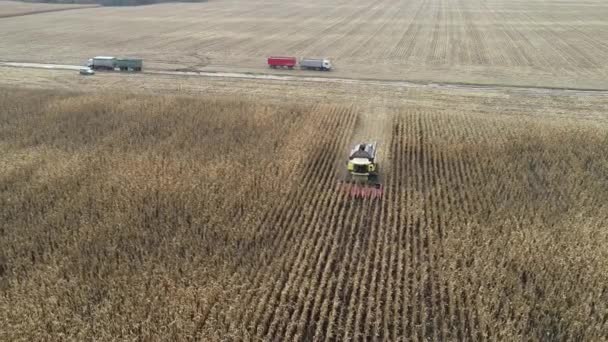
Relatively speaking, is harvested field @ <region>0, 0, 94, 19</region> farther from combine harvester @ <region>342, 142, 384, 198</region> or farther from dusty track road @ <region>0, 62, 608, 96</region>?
combine harvester @ <region>342, 142, 384, 198</region>

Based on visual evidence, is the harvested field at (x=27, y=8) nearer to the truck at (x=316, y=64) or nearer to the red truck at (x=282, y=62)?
the red truck at (x=282, y=62)

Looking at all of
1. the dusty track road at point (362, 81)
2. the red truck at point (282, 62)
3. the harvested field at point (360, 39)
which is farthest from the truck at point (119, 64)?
the red truck at point (282, 62)

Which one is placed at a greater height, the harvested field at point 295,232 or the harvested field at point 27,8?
the harvested field at point 27,8

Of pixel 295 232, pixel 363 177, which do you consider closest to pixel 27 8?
pixel 363 177

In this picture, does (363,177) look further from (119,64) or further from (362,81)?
(119,64)

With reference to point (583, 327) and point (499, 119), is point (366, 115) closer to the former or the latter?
point (499, 119)
